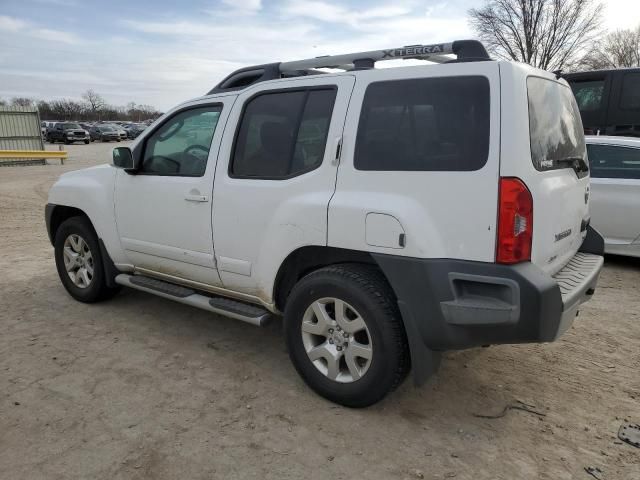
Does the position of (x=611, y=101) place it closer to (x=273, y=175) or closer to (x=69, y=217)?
(x=273, y=175)

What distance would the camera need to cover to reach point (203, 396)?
316 centimetres

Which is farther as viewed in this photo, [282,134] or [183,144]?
[183,144]

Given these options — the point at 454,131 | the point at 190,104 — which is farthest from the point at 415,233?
the point at 190,104

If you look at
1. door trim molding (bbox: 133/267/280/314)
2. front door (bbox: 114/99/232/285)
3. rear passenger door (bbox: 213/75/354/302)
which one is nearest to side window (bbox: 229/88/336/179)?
rear passenger door (bbox: 213/75/354/302)

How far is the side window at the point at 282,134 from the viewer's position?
3062 mm

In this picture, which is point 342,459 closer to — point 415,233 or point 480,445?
point 480,445

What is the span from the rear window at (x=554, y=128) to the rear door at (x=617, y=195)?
2776 millimetres

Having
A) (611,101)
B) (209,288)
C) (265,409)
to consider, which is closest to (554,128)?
(265,409)

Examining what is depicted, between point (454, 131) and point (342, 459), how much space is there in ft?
5.74

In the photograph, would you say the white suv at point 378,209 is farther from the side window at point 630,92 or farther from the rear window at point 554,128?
the side window at point 630,92

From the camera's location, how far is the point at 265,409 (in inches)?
119

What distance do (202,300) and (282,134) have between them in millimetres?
1366

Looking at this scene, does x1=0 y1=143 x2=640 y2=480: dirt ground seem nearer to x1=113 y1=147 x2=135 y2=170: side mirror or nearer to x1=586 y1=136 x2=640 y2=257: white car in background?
x1=113 y1=147 x2=135 y2=170: side mirror

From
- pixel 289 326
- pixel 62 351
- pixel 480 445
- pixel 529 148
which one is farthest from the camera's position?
pixel 62 351
